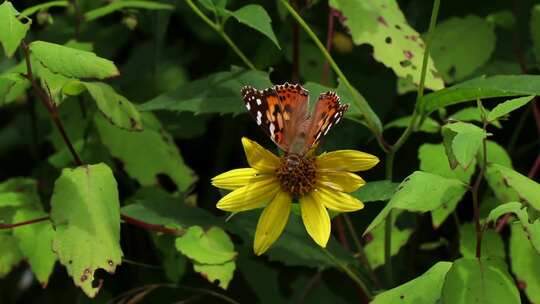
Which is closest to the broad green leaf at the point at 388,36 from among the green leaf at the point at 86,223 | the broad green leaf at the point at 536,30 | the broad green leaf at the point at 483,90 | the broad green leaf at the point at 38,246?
the broad green leaf at the point at 483,90

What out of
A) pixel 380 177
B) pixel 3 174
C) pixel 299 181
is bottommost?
pixel 3 174

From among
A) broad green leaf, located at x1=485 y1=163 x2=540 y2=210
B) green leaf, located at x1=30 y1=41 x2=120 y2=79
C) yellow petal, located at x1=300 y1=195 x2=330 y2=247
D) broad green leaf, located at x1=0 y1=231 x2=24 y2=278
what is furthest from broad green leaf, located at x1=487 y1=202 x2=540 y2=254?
broad green leaf, located at x1=0 y1=231 x2=24 y2=278

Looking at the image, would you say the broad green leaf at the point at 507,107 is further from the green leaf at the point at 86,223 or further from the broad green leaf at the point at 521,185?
the green leaf at the point at 86,223

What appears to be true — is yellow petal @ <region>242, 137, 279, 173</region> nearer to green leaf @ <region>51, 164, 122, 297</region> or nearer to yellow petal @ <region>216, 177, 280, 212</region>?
yellow petal @ <region>216, 177, 280, 212</region>

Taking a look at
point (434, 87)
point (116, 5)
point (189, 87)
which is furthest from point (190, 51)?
point (434, 87)

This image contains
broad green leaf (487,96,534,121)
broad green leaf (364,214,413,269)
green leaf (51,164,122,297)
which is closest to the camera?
broad green leaf (487,96,534,121)

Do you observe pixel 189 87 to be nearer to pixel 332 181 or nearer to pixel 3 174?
pixel 332 181
